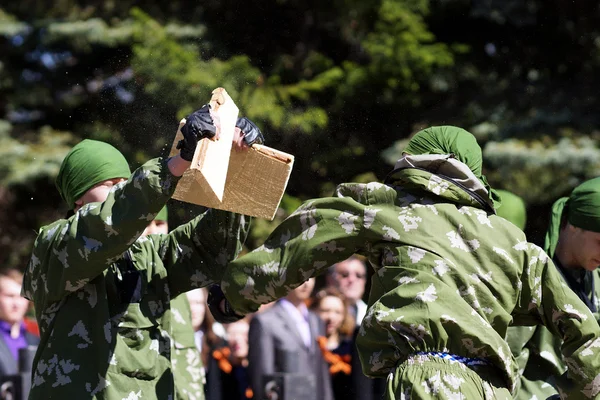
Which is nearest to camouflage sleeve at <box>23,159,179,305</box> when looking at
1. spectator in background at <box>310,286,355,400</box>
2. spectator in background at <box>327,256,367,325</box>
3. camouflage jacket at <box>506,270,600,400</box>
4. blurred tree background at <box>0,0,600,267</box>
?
camouflage jacket at <box>506,270,600,400</box>

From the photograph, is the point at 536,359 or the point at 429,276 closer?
the point at 429,276

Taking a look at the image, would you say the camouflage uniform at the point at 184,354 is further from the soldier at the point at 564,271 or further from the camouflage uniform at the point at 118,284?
the soldier at the point at 564,271

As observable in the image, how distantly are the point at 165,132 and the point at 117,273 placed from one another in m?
0.98

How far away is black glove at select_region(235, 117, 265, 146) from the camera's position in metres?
4.29

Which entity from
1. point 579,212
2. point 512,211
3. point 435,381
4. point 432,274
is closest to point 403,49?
point 512,211

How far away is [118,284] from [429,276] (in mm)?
1425

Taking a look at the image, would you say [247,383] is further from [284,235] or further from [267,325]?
[284,235]

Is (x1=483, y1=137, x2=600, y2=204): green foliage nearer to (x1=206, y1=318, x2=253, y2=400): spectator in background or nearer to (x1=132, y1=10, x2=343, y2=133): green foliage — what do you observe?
(x1=132, y1=10, x2=343, y2=133): green foliage

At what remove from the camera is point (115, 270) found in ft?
14.9

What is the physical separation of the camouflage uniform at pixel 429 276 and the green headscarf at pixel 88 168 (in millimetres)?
875

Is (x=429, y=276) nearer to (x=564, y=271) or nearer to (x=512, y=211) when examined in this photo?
(x=564, y=271)

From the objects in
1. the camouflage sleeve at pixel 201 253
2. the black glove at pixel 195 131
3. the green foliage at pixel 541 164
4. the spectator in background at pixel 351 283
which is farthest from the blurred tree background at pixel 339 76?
the black glove at pixel 195 131

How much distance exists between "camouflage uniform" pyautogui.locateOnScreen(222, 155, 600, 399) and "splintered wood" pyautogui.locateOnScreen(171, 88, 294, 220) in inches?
13.5

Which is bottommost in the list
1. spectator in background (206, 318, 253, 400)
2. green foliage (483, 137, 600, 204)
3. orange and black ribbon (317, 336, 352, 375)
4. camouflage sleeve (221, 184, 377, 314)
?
spectator in background (206, 318, 253, 400)
